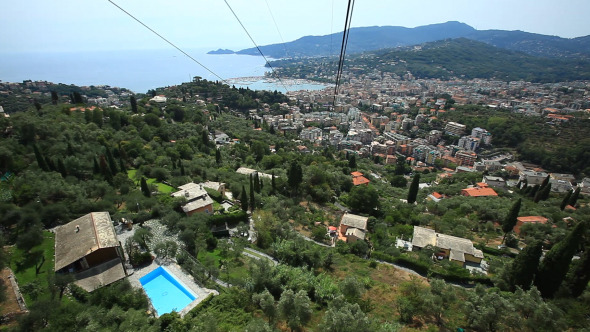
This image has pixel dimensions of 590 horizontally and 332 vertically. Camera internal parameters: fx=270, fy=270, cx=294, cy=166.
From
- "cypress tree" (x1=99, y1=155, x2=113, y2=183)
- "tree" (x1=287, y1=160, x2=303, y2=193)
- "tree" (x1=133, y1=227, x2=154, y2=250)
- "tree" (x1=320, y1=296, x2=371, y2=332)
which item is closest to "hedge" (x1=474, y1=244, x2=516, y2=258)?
"tree" (x1=287, y1=160, x2=303, y2=193)

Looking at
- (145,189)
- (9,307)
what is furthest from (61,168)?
(9,307)

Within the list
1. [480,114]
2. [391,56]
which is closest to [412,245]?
[480,114]

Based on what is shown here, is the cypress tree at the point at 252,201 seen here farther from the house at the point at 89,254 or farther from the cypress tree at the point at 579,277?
the cypress tree at the point at 579,277

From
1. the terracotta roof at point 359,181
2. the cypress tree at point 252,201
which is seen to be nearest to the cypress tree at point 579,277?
the cypress tree at point 252,201

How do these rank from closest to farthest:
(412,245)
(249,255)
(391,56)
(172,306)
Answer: (172,306), (249,255), (412,245), (391,56)

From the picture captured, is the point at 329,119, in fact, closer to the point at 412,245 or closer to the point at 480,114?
the point at 480,114

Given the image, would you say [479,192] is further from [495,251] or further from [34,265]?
[34,265]
